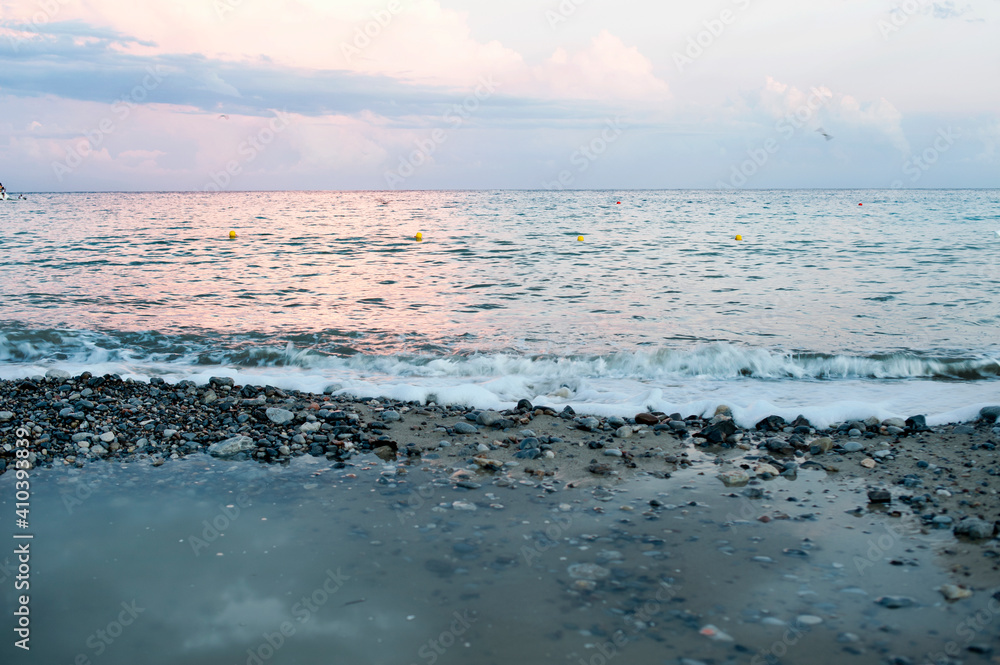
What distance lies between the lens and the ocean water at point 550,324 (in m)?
9.21

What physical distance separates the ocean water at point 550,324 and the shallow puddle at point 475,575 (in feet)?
9.46

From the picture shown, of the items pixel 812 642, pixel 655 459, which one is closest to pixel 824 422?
pixel 655 459

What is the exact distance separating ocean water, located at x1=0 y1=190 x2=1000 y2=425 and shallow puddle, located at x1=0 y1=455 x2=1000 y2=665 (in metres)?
2.88

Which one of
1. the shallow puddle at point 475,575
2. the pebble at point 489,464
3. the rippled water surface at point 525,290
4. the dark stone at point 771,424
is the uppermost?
the rippled water surface at point 525,290

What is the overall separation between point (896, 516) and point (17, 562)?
242 inches

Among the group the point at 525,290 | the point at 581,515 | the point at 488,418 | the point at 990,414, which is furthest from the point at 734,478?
the point at 525,290

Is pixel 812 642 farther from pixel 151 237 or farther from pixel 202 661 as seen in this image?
pixel 151 237

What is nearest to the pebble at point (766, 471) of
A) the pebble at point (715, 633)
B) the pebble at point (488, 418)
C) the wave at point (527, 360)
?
the pebble at point (715, 633)

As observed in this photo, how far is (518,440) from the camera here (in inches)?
265

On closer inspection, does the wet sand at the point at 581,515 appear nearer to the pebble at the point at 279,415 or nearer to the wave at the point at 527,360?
the pebble at the point at 279,415

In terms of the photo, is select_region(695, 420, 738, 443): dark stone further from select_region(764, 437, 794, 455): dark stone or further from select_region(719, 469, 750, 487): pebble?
select_region(719, 469, 750, 487): pebble

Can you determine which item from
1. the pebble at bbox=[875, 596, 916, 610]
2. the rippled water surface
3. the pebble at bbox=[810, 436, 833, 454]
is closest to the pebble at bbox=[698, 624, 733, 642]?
the pebble at bbox=[875, 596, 916, 610]

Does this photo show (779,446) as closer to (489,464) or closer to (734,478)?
(734,478)

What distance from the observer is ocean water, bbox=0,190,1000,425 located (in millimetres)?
9211
